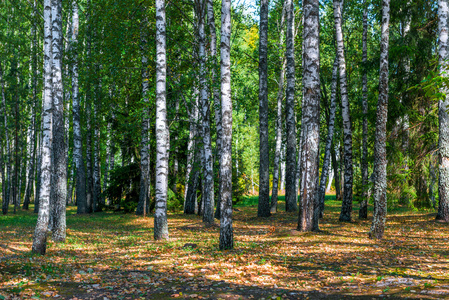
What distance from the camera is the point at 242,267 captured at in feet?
25.8

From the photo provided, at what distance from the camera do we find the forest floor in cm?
620

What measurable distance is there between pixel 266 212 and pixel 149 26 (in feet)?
34.3

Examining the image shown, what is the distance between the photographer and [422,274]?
695 cm

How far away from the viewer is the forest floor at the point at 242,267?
6.20 m

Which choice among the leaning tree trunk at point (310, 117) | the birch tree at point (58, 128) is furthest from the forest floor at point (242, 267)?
the birch tree at point (58, 128)

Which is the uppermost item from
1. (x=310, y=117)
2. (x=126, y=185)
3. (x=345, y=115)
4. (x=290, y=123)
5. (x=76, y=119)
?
(x=76, y=119)

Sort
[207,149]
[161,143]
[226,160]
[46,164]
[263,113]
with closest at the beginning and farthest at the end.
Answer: [46,164], [226,160], [161,143], [207,149], [263,113]

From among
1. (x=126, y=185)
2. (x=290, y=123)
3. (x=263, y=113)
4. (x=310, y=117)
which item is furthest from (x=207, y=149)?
(x=126, y=185)

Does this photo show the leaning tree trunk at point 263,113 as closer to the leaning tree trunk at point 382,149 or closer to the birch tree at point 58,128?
the leaning tree trunk at point 382,149

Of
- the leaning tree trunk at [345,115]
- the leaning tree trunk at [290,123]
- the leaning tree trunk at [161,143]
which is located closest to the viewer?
the leaning tree trunk at [161,143]

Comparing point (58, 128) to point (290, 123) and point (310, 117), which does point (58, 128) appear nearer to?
point (310, 117)

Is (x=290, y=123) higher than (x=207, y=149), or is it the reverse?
(x=290, y=123)

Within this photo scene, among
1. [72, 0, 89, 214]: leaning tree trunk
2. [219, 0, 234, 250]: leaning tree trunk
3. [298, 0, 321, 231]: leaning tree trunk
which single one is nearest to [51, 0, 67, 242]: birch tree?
[219, 0, 234, 250]: leaning tree trunk

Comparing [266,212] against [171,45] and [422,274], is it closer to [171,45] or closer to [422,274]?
[171,45]
